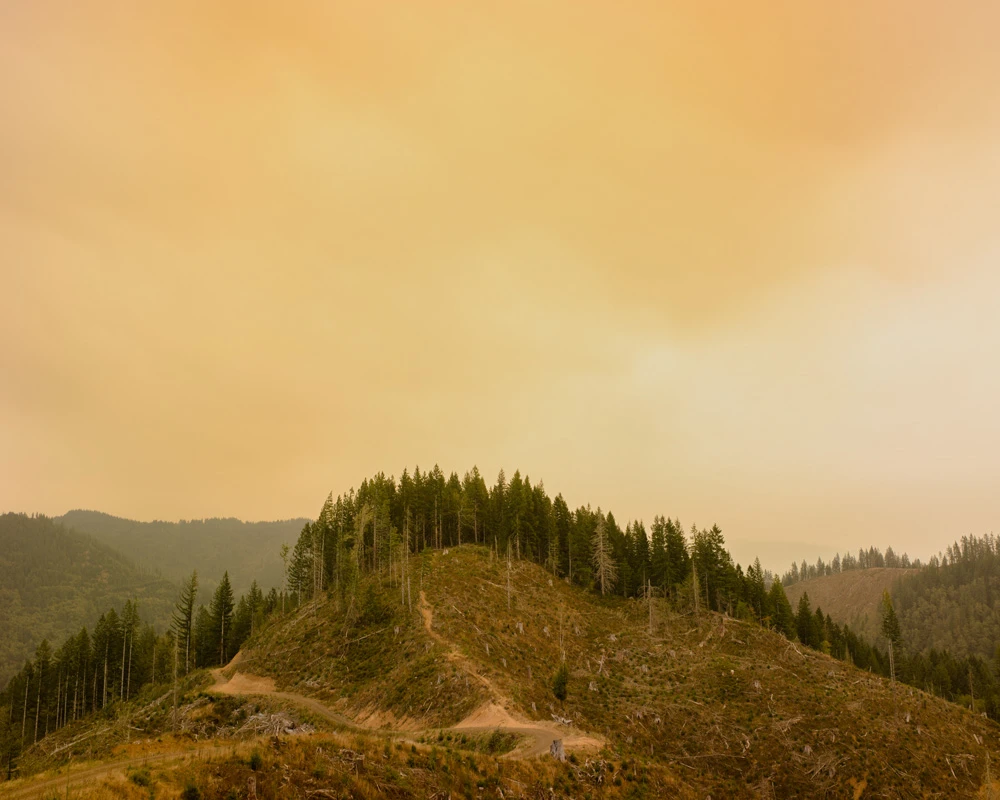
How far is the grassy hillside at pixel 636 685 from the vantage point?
56094mm

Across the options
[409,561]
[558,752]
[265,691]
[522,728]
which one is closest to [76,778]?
[558,752]

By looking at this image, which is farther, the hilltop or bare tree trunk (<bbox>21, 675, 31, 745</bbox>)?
bare tree trunk (<bbox>21, 675, 31, 745</bbox>)

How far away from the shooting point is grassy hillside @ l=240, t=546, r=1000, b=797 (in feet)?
184

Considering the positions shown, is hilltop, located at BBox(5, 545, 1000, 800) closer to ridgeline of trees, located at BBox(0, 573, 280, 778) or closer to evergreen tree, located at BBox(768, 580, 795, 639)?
ridgeline of trees, located at BBox(0, 573, 280, 778)

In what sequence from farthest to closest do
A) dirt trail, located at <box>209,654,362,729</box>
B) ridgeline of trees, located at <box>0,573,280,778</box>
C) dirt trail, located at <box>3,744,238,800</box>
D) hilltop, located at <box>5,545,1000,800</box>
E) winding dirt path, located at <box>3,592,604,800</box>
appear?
1. ridgeline of trees, located at <box>0,573,280,778</box>
2. dirt trail, located at <box>209,654,362,729</box>
3. hilltop, located at <box>5,545,1000,800</box>
4. winding dirt path, located at <box>3,592,604,800</box>
5. dirt trail, located at <box>3,744,238,800</box>

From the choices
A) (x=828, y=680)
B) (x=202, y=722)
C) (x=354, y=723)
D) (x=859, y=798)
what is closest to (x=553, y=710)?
(x=354, y=723)

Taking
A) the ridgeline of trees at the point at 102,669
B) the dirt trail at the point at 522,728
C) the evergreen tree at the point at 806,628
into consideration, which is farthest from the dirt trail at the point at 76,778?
the evergreen tree at the point at 806,628

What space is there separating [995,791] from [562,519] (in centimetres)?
7756

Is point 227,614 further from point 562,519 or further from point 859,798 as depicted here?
point 859,798

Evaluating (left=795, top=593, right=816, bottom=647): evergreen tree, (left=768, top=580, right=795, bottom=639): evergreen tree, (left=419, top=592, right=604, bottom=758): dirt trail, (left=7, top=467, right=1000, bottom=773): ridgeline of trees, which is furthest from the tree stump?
(left=795, top=593, right=816, bottom=647): evergreen tree

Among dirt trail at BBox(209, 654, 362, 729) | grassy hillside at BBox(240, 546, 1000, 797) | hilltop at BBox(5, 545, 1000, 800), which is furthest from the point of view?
dirt trail at BBox(209, 654, 362, 729)

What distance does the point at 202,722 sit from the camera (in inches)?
2303

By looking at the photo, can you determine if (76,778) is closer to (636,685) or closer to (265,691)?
(265,691)

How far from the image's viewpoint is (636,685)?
240 feet
